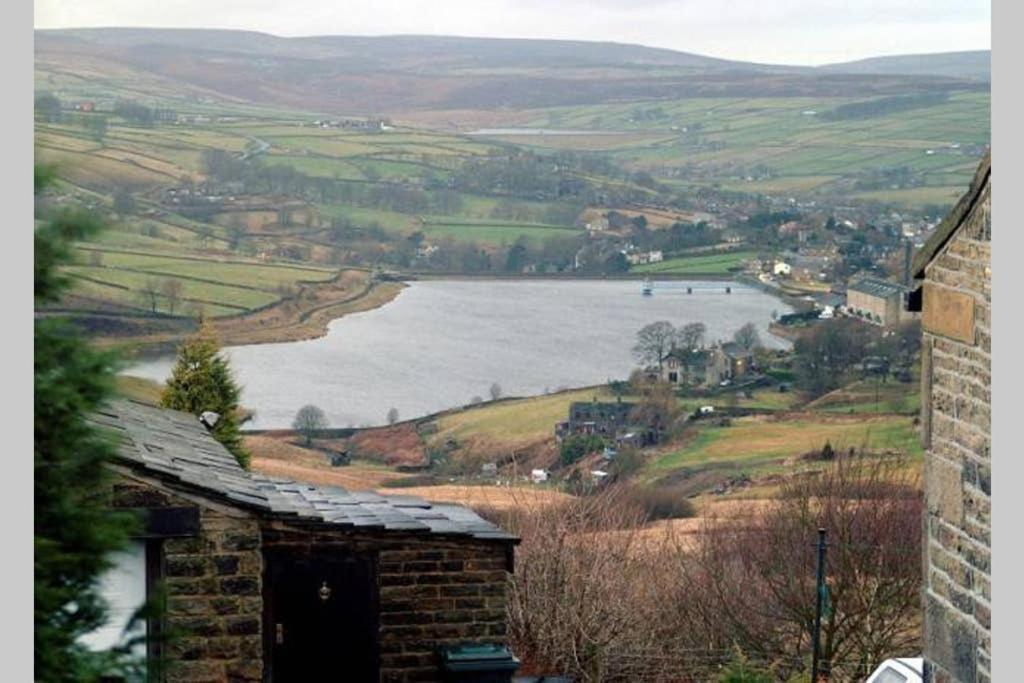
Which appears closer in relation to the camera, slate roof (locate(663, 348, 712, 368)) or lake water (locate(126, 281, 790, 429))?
slate roof (locate(663, 348, 712, 368))

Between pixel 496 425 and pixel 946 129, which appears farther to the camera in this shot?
pixel 946 129

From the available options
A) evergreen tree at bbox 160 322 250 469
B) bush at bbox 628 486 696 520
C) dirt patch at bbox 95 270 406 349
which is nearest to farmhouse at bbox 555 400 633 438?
dirt patch at bbox 95 270 406 349

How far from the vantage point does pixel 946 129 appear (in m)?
153

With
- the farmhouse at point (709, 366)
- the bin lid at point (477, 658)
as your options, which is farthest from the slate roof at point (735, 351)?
the bin lid at point (477, 658)

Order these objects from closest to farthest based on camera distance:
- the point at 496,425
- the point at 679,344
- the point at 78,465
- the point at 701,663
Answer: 1. the point at 78,465
2. the point at 701,663
3. the point at 496,425
4. the point at 679,344

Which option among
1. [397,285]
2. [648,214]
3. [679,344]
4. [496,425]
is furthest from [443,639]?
[648,214]

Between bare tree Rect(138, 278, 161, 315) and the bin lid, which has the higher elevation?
the bin lid

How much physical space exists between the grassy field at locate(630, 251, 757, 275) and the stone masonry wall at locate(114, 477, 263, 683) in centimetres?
10282

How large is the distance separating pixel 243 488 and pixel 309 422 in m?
64.3

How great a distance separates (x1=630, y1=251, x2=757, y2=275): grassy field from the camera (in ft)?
374

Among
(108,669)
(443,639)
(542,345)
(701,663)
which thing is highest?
(108,669)

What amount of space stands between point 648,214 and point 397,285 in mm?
20879

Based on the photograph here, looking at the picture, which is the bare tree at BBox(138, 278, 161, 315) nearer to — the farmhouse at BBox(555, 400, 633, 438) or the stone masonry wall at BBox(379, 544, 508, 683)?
the farmhouse at BBox(555, 400, 633, 438)

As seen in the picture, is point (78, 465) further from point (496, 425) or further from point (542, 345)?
point (542, 345)
